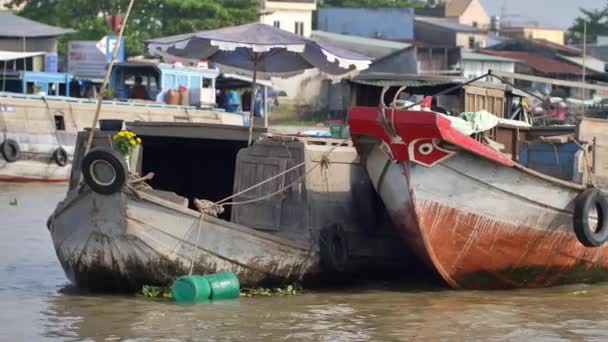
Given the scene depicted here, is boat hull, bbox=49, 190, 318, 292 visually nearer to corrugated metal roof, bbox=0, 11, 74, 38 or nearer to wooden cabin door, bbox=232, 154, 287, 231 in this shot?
wooden cabin door, bbox=232, 154, 287, 231

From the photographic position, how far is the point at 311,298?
10695mm

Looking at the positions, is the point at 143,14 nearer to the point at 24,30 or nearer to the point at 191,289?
the point at 24,30

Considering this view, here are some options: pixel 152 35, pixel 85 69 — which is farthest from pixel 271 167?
pixel 152 35

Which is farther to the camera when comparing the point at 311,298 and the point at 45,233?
the point at 45,233

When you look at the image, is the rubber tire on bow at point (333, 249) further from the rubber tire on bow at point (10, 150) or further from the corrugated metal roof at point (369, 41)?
the corrugated metal roof at point (369, 41)

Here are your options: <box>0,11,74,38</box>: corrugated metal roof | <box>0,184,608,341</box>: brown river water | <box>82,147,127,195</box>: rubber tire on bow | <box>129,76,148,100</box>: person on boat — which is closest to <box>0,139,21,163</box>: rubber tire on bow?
<box>129,76,148,100</box>: person on boat

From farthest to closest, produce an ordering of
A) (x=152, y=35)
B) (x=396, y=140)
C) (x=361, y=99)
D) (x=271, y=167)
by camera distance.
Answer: (x=152, y=35), (x=361, y=99), (x=271, y=167), (x=396, y=140)

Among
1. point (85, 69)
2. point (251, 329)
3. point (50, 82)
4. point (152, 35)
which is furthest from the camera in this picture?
point (152, 35)

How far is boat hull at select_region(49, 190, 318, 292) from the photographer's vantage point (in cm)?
1000

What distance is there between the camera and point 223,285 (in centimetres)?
1025

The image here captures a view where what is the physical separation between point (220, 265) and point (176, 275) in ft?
1.18

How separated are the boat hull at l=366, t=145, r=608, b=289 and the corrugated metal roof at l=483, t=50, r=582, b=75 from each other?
34.0m

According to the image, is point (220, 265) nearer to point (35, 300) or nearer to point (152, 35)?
point (35, 300)

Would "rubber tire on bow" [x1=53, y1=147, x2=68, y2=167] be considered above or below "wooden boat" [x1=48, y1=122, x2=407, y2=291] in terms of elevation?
below
